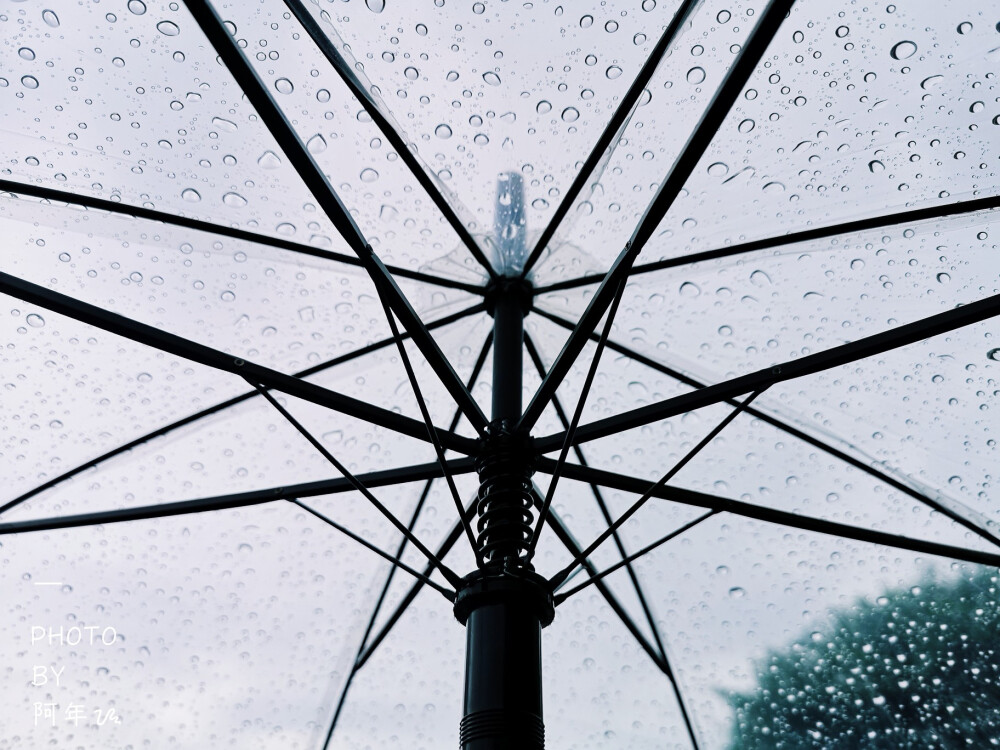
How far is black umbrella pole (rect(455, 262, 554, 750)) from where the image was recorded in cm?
222

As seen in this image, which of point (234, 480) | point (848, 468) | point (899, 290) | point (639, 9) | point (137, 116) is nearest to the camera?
point (639, 9)

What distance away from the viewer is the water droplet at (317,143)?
300 centimetres

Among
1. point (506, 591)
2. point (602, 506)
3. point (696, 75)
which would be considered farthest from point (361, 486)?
point (696, 75)

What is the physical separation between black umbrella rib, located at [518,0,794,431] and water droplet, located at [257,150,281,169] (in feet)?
4.52

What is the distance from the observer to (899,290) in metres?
3.14

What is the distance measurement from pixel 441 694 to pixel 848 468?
2.16 m

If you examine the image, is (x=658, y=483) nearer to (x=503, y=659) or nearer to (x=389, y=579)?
(x=503, y=659)

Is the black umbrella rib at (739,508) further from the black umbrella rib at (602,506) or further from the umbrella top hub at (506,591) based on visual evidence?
the black umbrella rib at (602,506)

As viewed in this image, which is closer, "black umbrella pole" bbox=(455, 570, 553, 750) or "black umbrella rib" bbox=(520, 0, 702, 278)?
"black umbrella pole" bbox=(455, 570, 553, 750)

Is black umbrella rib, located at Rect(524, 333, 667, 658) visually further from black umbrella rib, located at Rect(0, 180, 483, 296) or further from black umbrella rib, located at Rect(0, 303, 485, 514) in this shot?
black umbrella rib, located at Rect(0, 180, 483, 296)

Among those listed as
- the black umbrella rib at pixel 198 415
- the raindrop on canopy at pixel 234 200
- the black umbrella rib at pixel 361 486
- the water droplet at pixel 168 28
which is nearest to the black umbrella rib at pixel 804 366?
the black umbrella rib at pixel 361 486

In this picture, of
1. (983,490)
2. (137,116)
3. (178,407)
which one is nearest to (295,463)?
(178,407)

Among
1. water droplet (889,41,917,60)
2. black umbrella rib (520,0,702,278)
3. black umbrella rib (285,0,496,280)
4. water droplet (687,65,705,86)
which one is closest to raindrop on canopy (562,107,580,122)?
black umbrella rib (520,0,702,278)

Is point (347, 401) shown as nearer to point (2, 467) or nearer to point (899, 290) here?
point (2, 467)
